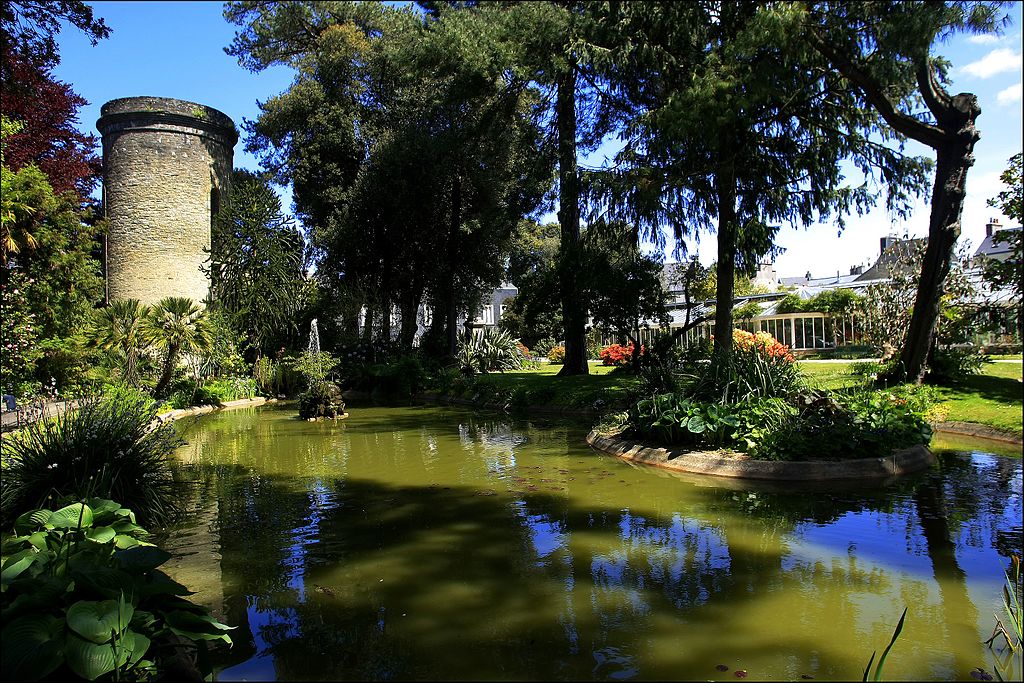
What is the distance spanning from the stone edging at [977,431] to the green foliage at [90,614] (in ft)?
34.9

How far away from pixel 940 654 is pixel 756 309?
32.8 meters

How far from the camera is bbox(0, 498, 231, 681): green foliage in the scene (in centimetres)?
259

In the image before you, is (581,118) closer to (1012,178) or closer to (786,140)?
(786,140)

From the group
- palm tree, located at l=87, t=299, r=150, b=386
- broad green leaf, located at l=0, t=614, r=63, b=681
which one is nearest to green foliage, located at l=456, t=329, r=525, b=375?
palm tree, located at l=87, t=299, r=150, b=386

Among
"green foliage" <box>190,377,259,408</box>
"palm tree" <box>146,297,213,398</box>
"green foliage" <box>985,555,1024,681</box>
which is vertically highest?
"palm tree" <box>146,297,213,398</box>

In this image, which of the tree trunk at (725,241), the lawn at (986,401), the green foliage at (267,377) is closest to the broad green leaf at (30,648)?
the lawn at (986,401)

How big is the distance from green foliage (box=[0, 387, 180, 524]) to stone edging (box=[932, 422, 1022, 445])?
10.8m

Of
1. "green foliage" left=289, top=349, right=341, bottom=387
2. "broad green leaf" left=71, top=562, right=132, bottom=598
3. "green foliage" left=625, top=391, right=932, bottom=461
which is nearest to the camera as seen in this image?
"broad green leaf" left=71, top=562, right=132, bottom=598

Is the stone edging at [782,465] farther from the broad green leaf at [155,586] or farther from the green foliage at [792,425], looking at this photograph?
the broad green leaf at [155,586]

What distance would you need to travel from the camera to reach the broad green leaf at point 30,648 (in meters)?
2.48

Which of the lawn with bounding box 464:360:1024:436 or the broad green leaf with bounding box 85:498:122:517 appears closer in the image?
the broad green leaf with bounding box 85:498:122:517

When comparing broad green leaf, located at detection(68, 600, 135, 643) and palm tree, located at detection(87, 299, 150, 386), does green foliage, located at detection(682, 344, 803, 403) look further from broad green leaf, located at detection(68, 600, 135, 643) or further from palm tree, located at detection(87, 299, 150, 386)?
palm tree, located at detection(87, 299, 150, 386)

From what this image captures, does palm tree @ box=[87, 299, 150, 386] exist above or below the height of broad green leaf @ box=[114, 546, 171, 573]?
above

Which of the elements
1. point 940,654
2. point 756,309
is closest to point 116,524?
point 940,654
